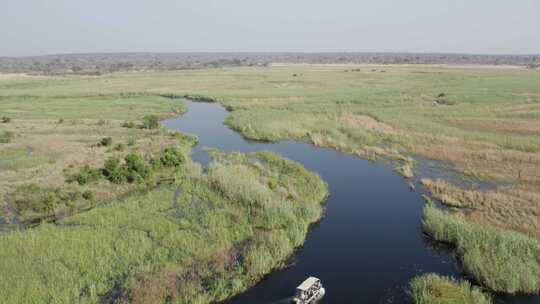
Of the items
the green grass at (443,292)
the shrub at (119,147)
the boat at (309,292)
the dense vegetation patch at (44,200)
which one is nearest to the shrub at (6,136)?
the shrub at (119,147)

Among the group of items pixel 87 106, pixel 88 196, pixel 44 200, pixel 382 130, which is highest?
pixel 87 106

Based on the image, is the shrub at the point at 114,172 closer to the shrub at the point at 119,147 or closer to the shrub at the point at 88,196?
the shrub at the point at 88,196

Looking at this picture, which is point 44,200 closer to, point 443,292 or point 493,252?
point 443,292

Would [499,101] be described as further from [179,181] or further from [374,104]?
[179,181]

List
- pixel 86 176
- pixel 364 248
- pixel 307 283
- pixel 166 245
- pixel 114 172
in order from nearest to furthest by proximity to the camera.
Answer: pixel 307 283 → pixel 166 245 → pixel 364 248 → pixel 86 176 → pixel 114 172

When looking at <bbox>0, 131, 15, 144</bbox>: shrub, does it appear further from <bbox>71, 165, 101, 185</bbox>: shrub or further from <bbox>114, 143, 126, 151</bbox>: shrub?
<bbox>71, 165, 101, 185</bbox>: shrub

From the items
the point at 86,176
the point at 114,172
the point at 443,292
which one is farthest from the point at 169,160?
the point at 443,292
